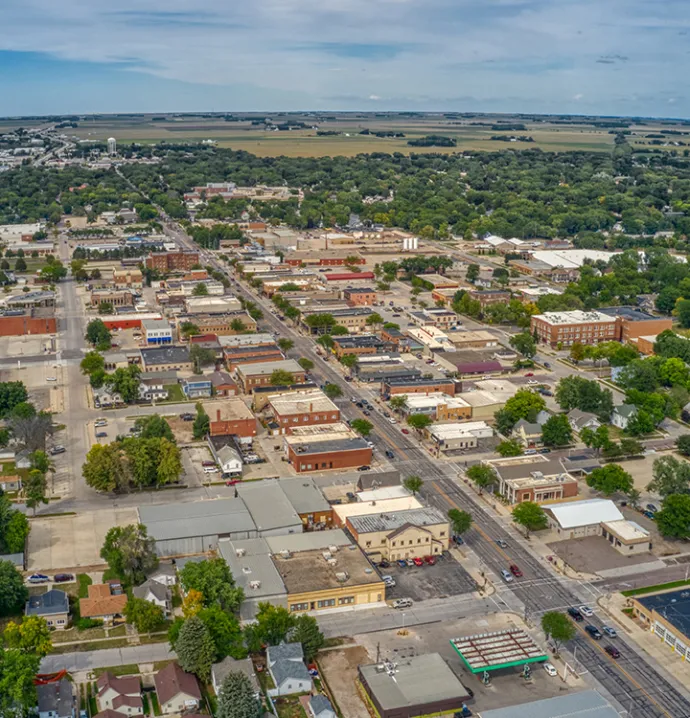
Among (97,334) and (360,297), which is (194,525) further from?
(360,297)

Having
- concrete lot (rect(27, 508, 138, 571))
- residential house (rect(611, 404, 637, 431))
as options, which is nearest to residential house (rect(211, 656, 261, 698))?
concrete lot (rect(27, 508, 138, 571))

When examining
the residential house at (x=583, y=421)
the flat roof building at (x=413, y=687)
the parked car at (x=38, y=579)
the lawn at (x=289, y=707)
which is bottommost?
the lawn at (x=289, y=707)

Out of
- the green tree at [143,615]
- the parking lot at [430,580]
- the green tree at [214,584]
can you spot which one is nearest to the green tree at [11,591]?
the green tree at [143,615]

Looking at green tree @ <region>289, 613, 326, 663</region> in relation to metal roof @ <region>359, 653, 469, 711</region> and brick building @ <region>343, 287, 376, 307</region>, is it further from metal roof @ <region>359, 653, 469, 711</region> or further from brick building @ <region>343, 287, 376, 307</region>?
brick building @ <region>343, 287, 376, 307</region>

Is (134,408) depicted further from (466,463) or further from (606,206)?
(606,206)

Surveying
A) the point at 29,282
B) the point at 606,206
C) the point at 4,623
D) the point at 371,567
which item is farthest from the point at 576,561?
the point at 606,206

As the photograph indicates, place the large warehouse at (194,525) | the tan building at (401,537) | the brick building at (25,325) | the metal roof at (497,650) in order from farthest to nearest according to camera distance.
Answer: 1. the brick building at (25,325)
2. the tan building at (401,537)
3. the large warehouse at (194,525)
4. the metal roof at (497,650)

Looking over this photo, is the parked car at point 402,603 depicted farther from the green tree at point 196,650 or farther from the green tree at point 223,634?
the green tree at point 196,650

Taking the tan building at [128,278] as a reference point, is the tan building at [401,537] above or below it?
below
